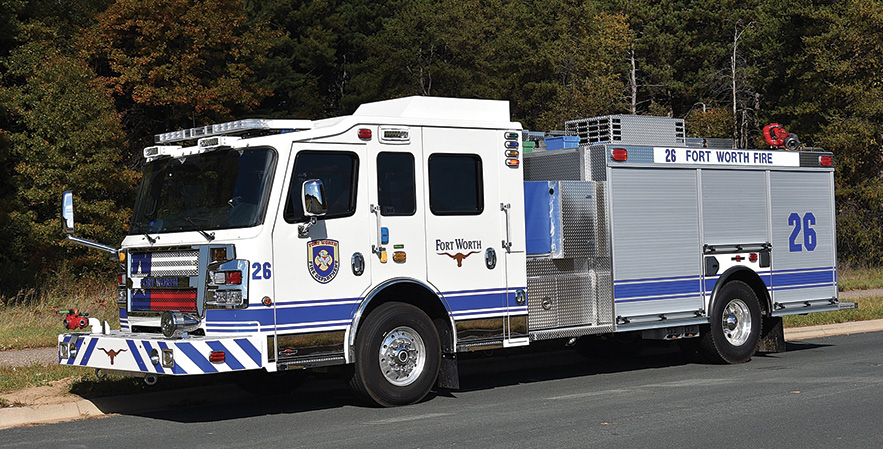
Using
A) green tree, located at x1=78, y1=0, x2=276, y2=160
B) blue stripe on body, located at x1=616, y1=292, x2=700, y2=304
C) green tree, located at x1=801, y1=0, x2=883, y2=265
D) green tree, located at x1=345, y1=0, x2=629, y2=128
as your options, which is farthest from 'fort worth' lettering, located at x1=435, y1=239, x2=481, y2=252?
green tree, located at x1=345, y1=0, x2=629, y2=128

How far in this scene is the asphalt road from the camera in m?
8.18

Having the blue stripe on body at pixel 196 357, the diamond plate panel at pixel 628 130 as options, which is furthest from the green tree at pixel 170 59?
the blue stripe on body at pixel 196 357

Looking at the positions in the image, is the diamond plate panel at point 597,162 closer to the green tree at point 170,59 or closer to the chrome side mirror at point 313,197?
the chrome side mirror at point 313,197

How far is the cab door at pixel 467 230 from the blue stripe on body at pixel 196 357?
7.98 feet

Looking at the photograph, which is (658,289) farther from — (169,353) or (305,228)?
(169,353)

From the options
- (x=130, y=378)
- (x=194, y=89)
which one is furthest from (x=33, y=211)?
(x=130, y=378)

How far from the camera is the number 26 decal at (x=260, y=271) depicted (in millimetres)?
8992

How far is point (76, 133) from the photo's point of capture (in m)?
29.8

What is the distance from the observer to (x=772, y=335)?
13805 millimetres

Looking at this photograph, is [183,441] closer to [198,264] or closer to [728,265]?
[198,264]

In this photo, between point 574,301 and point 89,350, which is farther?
point 574,301

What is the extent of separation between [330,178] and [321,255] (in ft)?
2.38

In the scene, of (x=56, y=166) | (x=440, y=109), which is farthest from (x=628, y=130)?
(x=56, y=166)

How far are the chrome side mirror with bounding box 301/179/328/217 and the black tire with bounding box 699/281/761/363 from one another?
577cm
